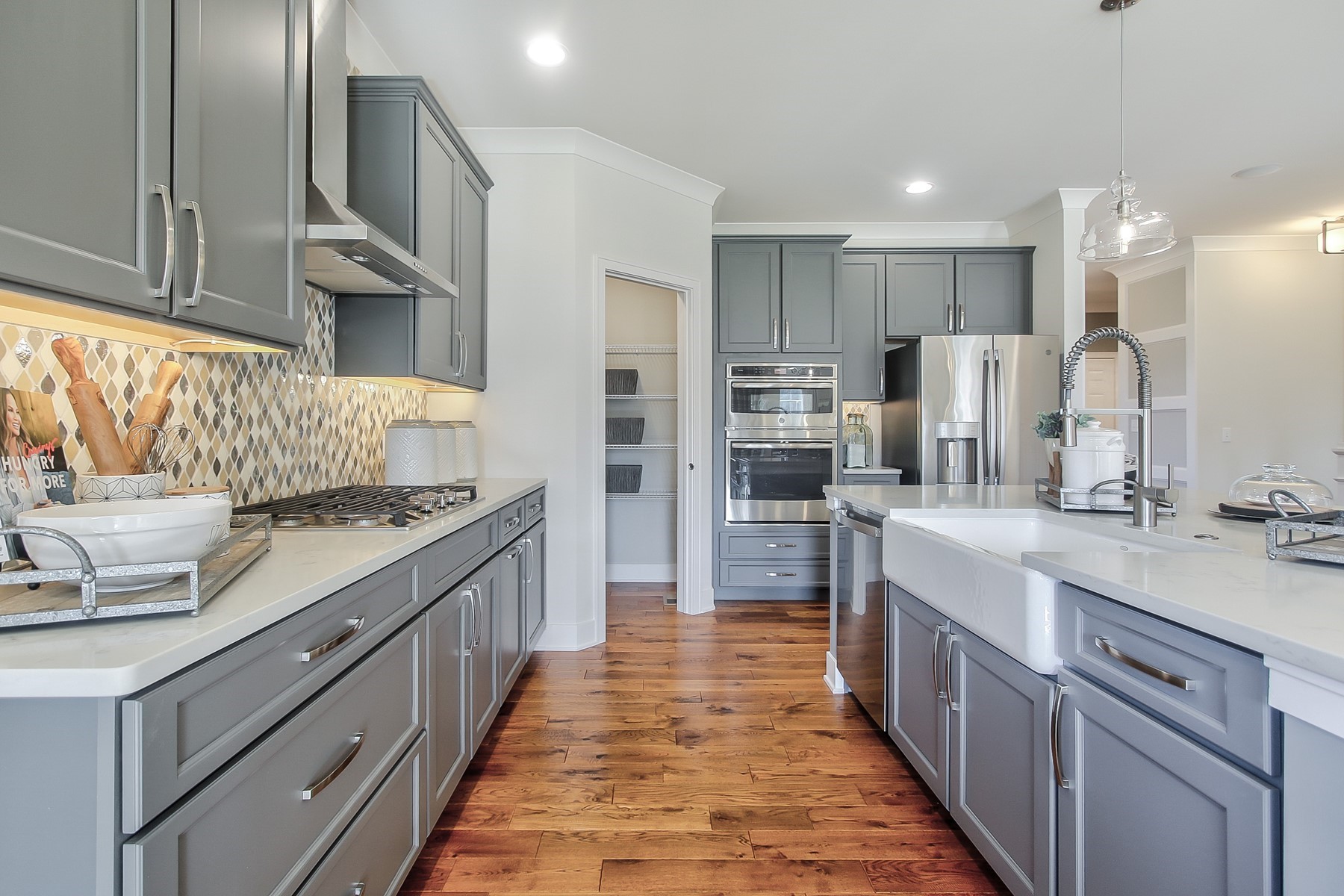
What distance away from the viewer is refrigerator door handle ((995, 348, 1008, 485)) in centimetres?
409

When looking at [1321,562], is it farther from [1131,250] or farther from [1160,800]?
[1131,250]

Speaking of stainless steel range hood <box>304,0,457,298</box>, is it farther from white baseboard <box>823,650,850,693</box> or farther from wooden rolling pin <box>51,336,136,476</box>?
white baseboard <box>823,650,850,693</box>

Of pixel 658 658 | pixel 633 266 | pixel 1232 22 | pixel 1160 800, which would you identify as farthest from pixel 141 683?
pixel 1232 22

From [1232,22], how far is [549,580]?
3723mm

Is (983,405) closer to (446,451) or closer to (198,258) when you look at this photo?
(446,451)

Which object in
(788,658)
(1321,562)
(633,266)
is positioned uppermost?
(633,266)

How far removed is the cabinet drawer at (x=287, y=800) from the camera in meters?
0.72

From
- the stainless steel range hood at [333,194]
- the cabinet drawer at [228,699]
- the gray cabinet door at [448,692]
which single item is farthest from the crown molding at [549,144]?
the cabinet drawer at [228,699]

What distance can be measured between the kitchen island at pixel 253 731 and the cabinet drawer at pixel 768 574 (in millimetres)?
2640

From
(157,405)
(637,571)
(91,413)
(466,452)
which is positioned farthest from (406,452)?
(637,571)

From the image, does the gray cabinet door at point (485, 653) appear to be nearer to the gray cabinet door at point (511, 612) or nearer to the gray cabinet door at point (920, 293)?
the gray cabinet door at point (511, 612)

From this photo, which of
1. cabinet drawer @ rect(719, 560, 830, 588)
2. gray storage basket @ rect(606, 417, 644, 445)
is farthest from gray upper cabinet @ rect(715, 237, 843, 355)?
cabinet drawer @ rect(719, 560, 830, 588)

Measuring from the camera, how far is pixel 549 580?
328cm

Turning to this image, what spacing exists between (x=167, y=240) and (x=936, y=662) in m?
1.94
